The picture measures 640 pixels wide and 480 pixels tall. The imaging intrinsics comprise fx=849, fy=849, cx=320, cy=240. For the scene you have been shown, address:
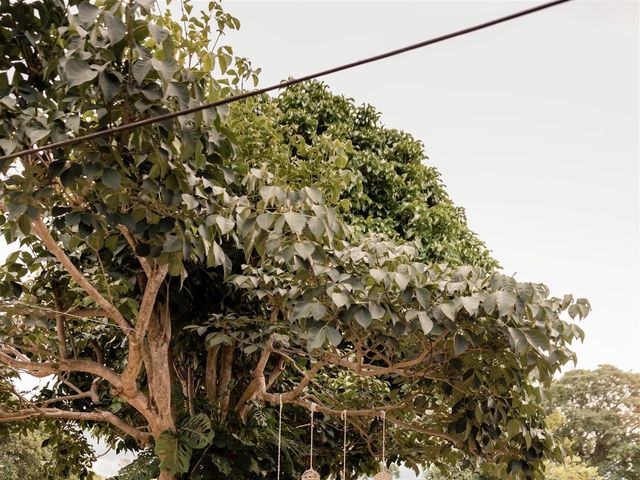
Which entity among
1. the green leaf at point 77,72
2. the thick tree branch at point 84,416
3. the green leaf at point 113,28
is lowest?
the thick tree branch at point 84,416

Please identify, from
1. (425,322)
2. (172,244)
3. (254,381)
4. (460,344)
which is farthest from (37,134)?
(254,381)

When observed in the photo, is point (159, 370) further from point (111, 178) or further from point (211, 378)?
point (111, 178)

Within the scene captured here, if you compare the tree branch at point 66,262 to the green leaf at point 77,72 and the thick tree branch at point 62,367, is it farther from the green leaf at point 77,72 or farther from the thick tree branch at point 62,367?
the green leaf at point 77,72

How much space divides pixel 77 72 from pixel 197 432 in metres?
2.62

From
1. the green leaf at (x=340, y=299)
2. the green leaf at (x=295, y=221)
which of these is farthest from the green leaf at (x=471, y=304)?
the green leaf at (x=295, y=221)

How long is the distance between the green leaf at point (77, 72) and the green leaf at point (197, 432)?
2557 mm

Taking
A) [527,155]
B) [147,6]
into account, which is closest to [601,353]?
[527,155]

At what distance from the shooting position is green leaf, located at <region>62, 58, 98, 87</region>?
9.41ft

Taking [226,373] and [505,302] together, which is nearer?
[505,302]

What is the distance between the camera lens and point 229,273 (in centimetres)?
482

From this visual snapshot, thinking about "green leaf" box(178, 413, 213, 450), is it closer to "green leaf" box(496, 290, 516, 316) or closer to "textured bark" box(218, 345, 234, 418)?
"textured bark" box(218, 345, 234, 418)

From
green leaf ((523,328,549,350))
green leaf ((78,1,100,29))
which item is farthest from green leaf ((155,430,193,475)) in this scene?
green leaf ((78,1,100,29))

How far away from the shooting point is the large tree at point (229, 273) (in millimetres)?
3271

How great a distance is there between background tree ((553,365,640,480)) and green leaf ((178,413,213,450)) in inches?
513
